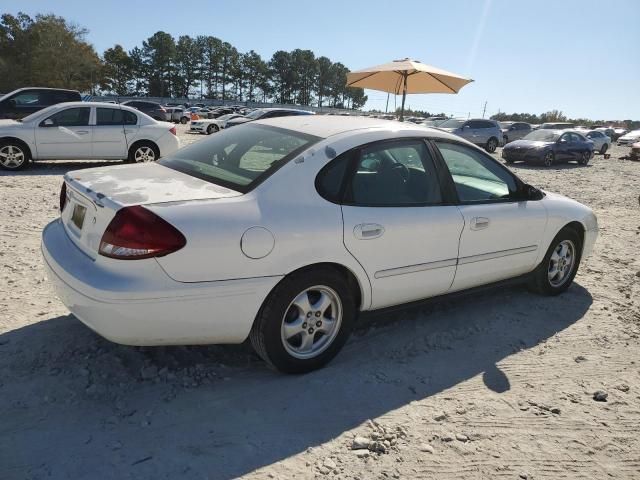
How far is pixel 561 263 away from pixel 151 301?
377cm

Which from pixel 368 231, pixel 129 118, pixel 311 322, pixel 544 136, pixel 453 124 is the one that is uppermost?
pixel 453 124

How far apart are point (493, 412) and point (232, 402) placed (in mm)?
1487

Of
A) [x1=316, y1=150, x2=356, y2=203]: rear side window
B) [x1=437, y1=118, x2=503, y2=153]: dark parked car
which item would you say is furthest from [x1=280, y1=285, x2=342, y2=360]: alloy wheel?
[x1=437, y1=118, x2=503, y2=153]: dark parked car

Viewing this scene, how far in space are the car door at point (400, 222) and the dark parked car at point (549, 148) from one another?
53.7 ft

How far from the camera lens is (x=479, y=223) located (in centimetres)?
382

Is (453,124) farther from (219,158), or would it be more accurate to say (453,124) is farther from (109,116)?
(219,158)

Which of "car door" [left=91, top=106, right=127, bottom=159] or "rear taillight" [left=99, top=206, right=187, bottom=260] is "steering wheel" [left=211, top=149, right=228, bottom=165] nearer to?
"rear taillight" [left=99, top=206, right=187, bottom=260]

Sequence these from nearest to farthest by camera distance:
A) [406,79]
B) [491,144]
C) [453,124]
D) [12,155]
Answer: [12,155] < [406,79] < [453,124] < [491,144]

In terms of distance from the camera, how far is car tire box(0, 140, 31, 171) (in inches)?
406

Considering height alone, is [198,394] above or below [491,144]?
below

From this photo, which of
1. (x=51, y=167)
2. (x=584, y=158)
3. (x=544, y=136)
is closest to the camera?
(x=51, y=167)

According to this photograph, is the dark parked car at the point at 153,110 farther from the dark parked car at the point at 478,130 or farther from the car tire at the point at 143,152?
the car tire at the point at 143,152

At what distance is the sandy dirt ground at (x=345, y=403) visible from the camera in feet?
8.10

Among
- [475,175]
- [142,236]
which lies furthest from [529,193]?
[142,236]
